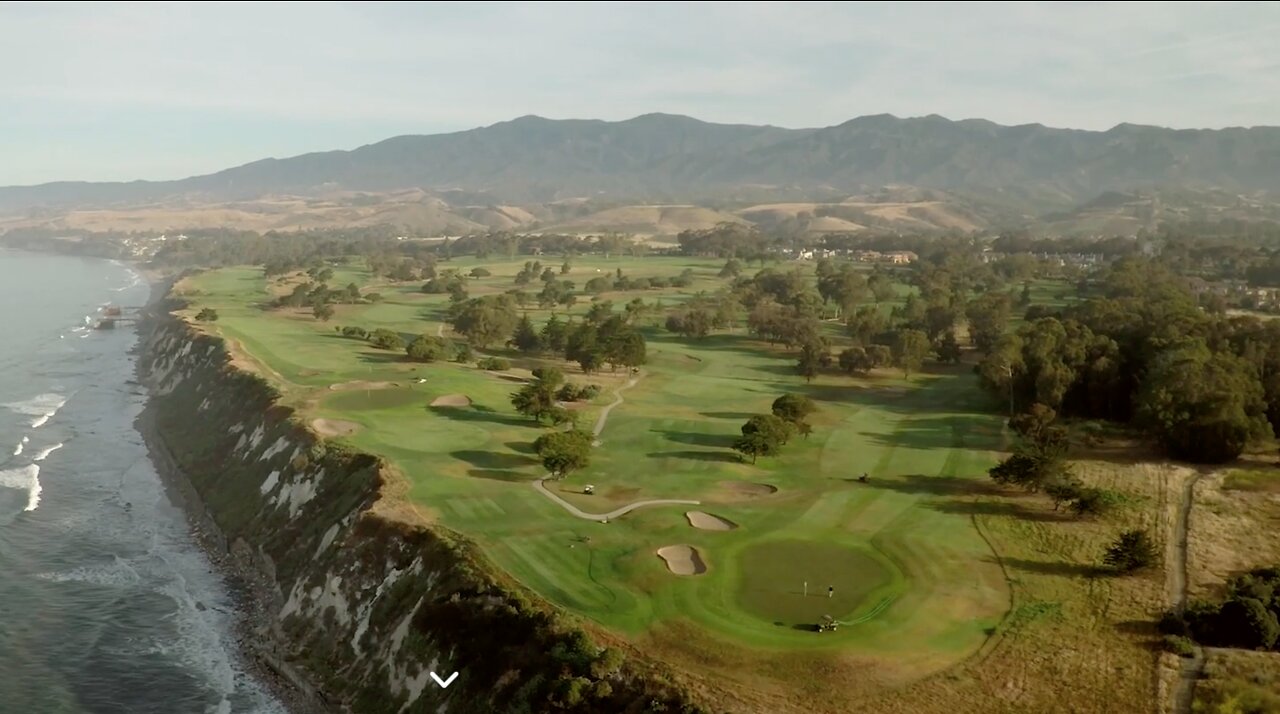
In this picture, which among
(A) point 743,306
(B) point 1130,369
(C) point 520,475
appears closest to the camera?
(C) point 520,475

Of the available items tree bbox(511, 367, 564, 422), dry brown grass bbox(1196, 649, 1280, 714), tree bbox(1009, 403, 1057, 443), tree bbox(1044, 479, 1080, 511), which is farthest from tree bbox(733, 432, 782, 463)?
dry brown grass bbox(1196, 649, 1280, 714)

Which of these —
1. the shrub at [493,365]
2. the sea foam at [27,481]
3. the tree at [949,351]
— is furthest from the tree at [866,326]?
the sea foam at [27,481]

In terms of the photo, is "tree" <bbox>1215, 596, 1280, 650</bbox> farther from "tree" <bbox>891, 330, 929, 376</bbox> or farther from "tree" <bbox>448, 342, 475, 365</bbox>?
"tree" <bbox>448, 342, 475, 365</bbox>

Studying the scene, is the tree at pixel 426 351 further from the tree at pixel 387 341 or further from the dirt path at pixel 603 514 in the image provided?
the dirt path at pixel 603 514

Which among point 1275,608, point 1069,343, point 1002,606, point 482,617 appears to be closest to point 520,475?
point 482,617

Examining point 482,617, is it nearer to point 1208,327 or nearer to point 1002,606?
point 1002,606

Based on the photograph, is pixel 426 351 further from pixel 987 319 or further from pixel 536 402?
pixel 987 319

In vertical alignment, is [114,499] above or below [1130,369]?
below
